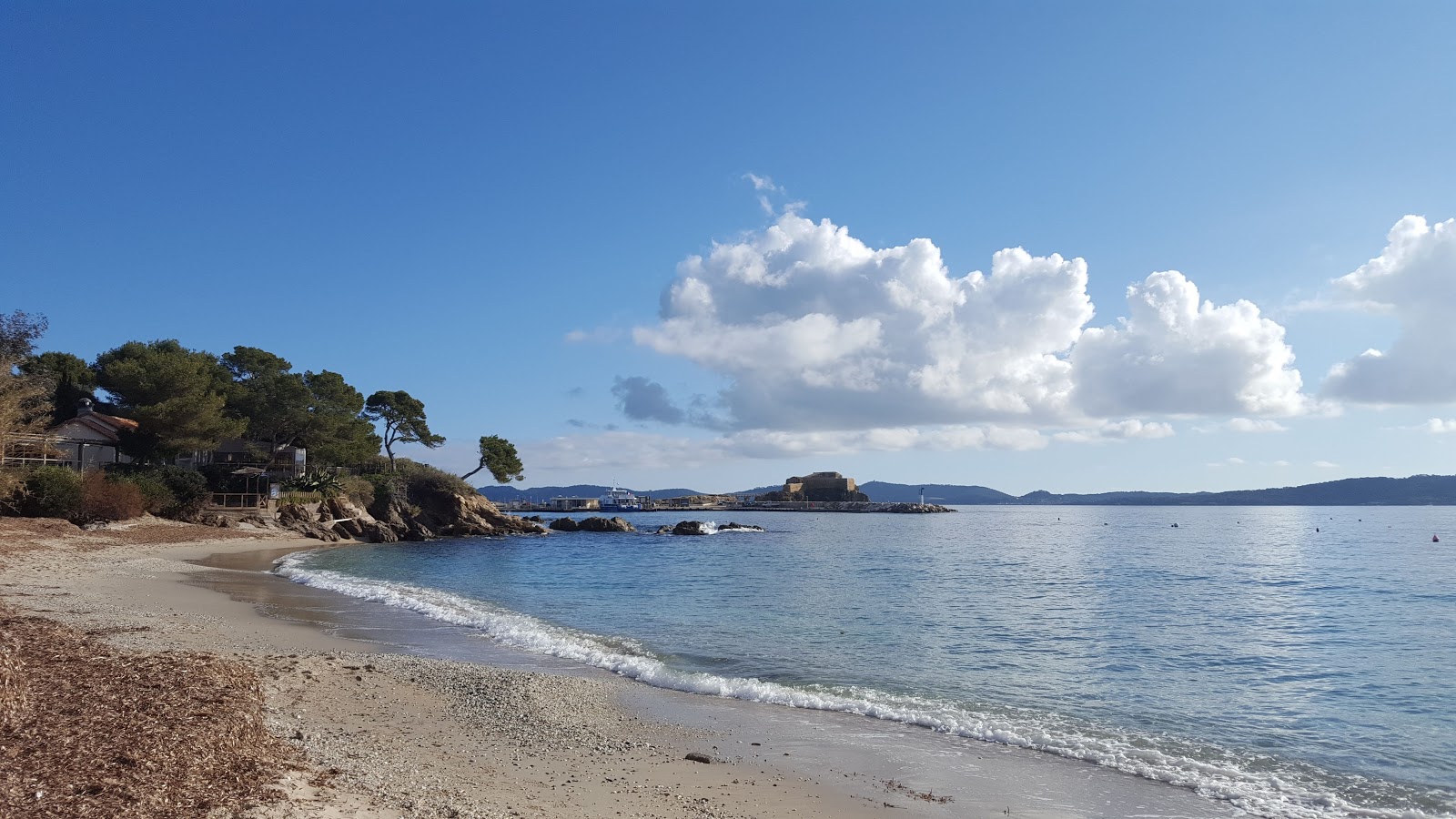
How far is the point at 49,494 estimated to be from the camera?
3725cm

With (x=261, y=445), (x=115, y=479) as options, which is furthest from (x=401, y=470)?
(x=115, y=479)

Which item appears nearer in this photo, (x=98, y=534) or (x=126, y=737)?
(x=126, y=737)

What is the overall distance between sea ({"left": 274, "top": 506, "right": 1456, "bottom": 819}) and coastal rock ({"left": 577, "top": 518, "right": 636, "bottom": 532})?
48745 millimetres

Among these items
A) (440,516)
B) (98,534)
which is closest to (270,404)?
(440,516)

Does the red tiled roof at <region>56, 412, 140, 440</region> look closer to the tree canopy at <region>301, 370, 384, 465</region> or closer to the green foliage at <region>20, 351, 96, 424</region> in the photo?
the green foliage at <region>20, 351, 96, 424</region>

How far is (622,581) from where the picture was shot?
36531 mm

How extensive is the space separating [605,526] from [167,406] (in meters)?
52.6

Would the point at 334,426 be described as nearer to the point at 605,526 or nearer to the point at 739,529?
the point at 605,526

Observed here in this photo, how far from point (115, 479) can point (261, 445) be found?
64.0 ft

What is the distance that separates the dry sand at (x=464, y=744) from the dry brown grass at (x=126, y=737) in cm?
21

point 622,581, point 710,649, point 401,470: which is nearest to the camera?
point 710,649

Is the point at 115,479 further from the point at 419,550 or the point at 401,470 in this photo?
the point at 401,470

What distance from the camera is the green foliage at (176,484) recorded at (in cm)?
4747

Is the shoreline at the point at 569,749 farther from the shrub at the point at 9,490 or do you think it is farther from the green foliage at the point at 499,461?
the green foliage at the point at 499,461
